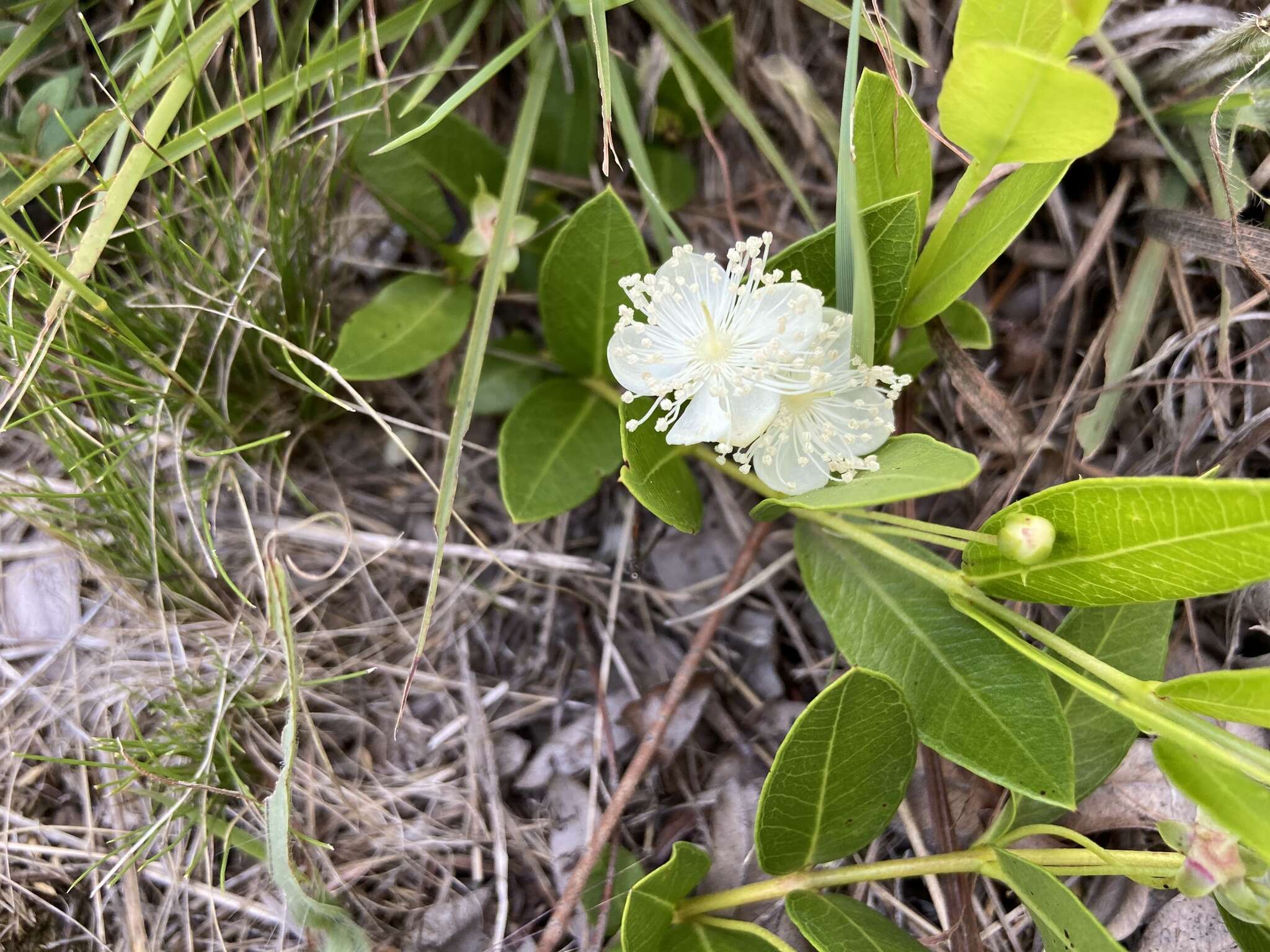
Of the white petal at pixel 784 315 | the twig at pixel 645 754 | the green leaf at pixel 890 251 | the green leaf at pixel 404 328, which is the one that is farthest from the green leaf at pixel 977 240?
the green leaf at pixel 404 328

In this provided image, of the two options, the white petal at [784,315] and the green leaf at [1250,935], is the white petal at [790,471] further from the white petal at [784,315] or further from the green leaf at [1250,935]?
the green leaf at [1250,935]

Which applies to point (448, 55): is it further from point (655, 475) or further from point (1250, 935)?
point (1250, 935)

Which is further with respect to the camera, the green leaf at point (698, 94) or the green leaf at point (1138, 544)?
the green leaf at point (698, 94)

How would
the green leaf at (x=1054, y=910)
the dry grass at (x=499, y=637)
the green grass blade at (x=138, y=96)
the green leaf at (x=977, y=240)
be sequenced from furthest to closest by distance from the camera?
the dry grass at (x=499, y=637) → the green grass blade at (x=138, y=96) → the green leaf at (x=977, y=240) → the green leaf at (x=1054, y=910)

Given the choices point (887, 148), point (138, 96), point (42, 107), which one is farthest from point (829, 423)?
point (42, 107)

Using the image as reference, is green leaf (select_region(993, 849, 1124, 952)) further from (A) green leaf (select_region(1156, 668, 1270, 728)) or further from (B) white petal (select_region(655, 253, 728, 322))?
(B) white petal (select_region(655, 253, 728, 322))
